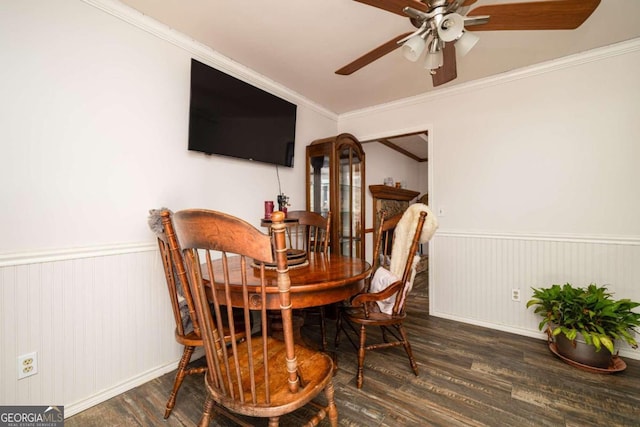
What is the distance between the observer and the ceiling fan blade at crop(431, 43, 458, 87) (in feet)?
5.37

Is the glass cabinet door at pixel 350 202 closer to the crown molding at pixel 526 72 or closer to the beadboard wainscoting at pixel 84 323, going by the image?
the crown molding at pixel 526 72

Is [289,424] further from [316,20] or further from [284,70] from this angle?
[284,70]

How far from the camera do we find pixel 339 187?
3199 mm

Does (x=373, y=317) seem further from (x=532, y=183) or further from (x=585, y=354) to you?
(x=532, y=183)

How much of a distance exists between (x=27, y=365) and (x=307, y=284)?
1533 millimetres

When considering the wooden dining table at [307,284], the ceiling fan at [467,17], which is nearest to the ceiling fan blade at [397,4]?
the ceiling fan at [467,17]

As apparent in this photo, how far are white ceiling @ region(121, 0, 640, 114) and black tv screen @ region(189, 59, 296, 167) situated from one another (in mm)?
260

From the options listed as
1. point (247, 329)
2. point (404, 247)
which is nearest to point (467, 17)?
point (404, 247)

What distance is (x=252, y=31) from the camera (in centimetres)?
203

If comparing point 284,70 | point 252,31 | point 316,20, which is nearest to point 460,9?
point 316,20

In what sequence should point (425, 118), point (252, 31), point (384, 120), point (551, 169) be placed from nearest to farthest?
point (252, 31) → point (551, 169) → point (425, 118) → point (384, 120)

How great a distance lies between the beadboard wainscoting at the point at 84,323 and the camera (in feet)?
4.59

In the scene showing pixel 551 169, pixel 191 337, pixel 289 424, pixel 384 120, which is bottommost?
pixel 289 424

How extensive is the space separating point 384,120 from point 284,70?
1.42 meters
